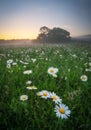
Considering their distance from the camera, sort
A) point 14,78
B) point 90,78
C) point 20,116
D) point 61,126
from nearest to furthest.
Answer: point 61,126
point 20,116
point 14,78
point 90,78

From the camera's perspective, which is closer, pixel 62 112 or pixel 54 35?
pixel 62 112

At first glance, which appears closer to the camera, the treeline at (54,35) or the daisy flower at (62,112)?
the daisy flower at (62,112)

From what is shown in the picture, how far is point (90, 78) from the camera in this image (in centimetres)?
330

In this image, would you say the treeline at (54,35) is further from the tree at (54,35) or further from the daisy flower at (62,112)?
the daisy flower at (62,112)

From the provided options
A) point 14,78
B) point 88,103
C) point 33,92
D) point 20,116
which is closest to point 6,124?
point 20,116

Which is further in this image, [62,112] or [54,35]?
[54,35]

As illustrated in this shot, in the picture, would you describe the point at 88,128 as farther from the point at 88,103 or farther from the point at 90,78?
the point at 90,78

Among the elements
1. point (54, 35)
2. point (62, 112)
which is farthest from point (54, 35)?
point (62, 112)

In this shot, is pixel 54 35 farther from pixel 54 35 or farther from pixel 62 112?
pixel 62 112

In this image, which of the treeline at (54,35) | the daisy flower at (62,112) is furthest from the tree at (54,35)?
the daisy flower at (62,112)

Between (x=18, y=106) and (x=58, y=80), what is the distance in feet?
4.05

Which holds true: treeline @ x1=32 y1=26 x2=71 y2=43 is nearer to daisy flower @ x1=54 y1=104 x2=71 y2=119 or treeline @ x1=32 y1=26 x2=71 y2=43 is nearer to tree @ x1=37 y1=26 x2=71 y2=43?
tree @ x1=37 y1=26 x2=71 y2=43

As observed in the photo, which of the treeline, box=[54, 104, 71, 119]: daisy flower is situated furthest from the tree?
box=[54, 104, 71, 119]: daisy flower

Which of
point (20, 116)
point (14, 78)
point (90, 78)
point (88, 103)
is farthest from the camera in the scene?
point (90, 78)
